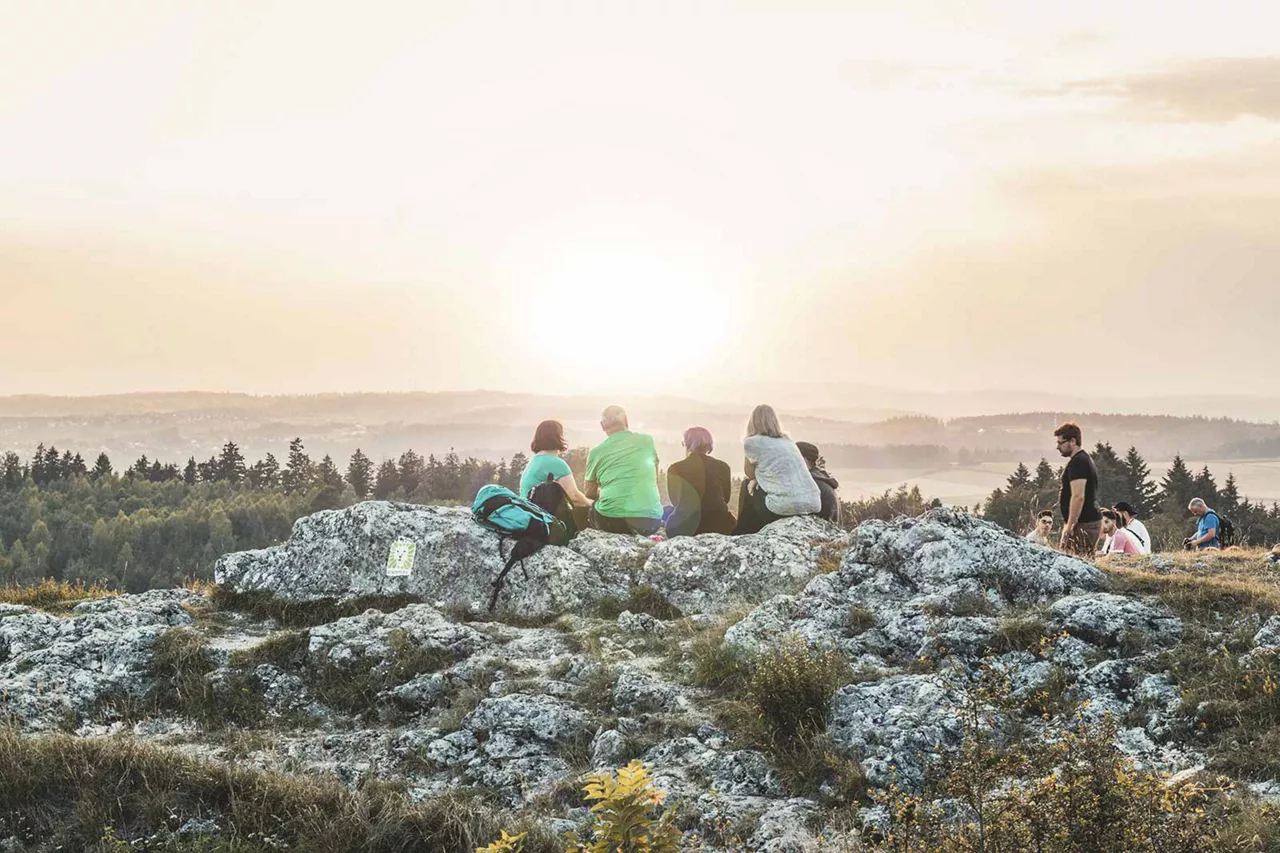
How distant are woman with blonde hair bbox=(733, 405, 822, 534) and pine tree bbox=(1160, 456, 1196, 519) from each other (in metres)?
56.7

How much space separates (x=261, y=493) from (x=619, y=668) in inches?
5348

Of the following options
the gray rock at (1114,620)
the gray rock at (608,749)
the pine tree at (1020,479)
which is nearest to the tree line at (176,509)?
the pine tree at (1020,479)

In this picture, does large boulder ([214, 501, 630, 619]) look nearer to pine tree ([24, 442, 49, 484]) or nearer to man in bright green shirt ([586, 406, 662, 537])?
man in bright green shirt ([586, 406, 662, 537])

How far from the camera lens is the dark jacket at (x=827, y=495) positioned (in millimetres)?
14508

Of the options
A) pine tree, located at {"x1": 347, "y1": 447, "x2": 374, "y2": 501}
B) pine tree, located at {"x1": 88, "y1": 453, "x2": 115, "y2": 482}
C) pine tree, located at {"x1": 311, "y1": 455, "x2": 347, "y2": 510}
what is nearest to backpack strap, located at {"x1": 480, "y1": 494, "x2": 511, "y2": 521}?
pine tree, located at {"x1": 311, "y1": 455, "x2": 347, "y2": 510}

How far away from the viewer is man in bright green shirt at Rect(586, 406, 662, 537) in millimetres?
13398

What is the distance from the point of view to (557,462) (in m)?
12.8

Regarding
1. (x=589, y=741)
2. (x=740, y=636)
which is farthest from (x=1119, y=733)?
(x=589, y=741)

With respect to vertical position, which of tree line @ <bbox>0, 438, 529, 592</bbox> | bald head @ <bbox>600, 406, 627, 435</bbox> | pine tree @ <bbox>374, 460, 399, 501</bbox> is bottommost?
tree line @ <bbox>0, 438, 529, 592</bbox>

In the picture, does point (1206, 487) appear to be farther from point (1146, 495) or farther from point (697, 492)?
point (697, 492)

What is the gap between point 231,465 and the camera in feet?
471

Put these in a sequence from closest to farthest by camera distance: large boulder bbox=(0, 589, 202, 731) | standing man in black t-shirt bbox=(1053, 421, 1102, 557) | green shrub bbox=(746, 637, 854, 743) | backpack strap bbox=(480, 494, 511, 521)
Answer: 1. green shrub bbox=(746, 637, 854, 743)
2. large boulder bbox=(0, 589, 202, 731)
3. backpack strap bbox=(480, 494, 511, 521)
4. standing man in black t-shirt bbox=(1053, 421, 1102, 557)

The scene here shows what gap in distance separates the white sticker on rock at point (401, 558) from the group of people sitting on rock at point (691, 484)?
1.98 metres

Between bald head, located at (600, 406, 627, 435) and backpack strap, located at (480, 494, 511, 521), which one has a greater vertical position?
bald head, located at (600, 406, 627, 435)
